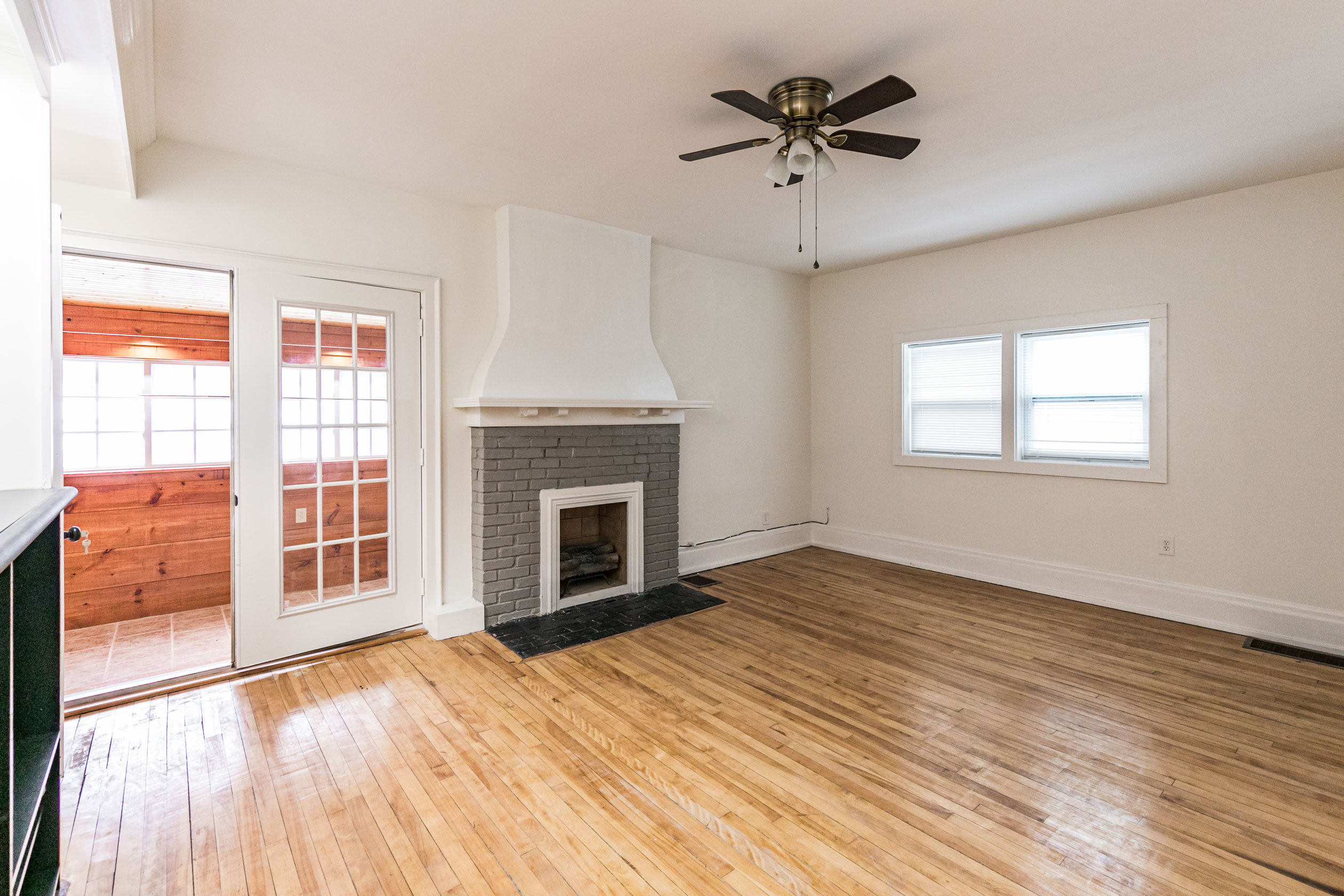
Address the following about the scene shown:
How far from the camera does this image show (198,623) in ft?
13.2

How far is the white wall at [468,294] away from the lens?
2.97 m

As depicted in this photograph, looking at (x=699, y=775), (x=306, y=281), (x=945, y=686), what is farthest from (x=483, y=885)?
(x=306, y=281)

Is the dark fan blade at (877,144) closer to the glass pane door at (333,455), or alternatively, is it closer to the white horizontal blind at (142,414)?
the glass pane door at (333,455)

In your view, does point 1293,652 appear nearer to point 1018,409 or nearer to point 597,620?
point 1018,409

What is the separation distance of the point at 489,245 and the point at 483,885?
3456mm

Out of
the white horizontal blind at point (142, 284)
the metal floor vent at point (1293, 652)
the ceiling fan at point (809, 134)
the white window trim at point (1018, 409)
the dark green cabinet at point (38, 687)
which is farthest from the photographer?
the white window trim at point (1018, 409)

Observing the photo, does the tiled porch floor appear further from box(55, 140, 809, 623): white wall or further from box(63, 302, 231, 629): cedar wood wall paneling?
box(55, 140, 809, 623): white wall

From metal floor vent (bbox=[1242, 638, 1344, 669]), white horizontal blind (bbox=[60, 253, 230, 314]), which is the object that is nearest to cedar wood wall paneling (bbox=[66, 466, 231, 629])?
white horizontal blind (bbox=[60, 253, 230, 314])

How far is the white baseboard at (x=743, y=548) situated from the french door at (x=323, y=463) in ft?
7.13

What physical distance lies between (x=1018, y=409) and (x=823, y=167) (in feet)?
10.0

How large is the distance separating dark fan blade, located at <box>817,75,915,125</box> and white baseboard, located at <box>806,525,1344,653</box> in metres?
3.71

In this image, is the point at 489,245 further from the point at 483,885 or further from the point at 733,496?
the point at 483,885

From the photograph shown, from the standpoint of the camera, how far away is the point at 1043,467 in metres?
4.55

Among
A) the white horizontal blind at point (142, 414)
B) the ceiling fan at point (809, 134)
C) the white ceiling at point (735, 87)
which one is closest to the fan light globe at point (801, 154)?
the ceiling fan at point (809, 134)
